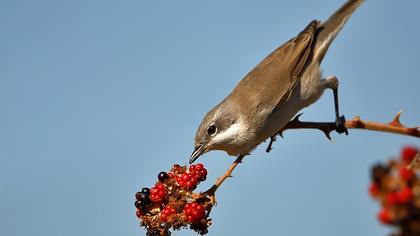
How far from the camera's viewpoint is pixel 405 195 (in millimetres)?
1777

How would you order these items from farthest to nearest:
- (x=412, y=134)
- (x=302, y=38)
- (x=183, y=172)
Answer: (x=302, y=38) → (x=183, y=172) → (x=412, y=134)

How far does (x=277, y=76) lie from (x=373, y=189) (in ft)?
20.0

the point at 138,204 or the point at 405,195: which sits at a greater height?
the point at 138,204

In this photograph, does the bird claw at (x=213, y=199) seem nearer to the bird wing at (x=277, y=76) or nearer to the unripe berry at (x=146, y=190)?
the unripe berry at (x=146, y=190)

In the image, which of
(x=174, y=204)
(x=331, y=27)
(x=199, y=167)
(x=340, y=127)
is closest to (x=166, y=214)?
(x=174, y=204)

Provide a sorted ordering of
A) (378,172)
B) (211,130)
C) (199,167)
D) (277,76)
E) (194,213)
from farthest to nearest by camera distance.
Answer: (277,76) < (211,130) < (199,167) < (194,213) < (378,172)

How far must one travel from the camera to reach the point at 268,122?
719 centimetres

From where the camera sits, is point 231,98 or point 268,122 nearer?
point 268,122

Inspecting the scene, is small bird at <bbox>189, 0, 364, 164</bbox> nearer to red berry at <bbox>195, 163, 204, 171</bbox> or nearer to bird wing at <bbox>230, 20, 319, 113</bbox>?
bird wing at <bbox>230, 20, 319, 113</bbox>

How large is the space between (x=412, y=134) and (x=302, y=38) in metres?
3.98

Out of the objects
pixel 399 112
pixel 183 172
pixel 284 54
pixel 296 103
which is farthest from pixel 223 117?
pixel 399 112

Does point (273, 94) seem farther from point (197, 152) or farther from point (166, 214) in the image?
point (166, 214)

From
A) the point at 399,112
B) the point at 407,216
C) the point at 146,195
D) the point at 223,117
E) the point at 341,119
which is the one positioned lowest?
the point at 407,216

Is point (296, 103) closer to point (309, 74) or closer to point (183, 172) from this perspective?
point (309, 74)
